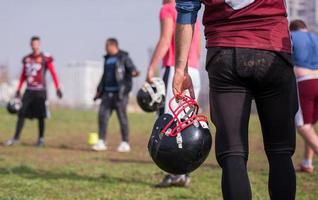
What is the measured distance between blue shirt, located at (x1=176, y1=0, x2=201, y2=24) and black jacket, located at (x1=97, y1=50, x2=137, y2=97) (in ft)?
25.1

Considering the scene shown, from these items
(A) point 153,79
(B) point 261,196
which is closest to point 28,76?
(A) point 153,79

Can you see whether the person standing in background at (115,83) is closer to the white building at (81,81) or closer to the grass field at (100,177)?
the grass field at (100,177)

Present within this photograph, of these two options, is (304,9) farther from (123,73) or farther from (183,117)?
(183,117)

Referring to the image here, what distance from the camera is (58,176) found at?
654cm

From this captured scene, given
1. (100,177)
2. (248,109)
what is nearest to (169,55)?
(100,177)

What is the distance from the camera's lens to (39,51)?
11.6 metres

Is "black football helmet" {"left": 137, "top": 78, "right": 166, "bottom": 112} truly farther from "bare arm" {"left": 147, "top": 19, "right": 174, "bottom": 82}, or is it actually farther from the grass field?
the grass field

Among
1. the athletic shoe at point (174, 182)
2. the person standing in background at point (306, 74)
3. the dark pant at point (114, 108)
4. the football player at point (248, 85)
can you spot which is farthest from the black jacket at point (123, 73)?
the football player at point (248, 85)

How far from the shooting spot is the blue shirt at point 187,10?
320cm

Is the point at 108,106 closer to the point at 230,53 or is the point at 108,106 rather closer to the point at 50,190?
the point at 50,190

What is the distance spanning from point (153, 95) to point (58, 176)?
1.56 metres

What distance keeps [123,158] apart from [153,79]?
3.41 metres

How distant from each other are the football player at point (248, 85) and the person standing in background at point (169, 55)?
7.49ft

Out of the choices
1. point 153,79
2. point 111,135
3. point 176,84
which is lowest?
point 111,135
